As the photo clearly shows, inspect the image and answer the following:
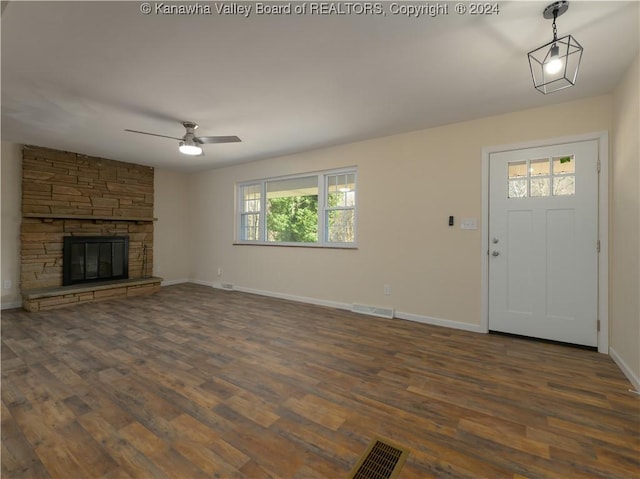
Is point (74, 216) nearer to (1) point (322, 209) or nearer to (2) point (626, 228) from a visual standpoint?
(1) point (322, 209)

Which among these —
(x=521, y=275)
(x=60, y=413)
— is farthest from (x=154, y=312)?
(x=521, y=275)

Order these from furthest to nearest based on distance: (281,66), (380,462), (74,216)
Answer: (74,216) < (281,66) < (380,462)

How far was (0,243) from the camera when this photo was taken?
4414 millimetres

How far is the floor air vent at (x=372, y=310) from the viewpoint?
402 cm

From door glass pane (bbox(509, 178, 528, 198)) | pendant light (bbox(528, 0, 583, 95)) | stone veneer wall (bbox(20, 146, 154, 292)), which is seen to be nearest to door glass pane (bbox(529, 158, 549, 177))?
door glass pane (bbox(509, 178, 528, 198))

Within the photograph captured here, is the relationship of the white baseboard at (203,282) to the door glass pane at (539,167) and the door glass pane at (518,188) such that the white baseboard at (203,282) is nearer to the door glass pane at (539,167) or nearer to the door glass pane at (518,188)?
the door glass pane at (518,188)

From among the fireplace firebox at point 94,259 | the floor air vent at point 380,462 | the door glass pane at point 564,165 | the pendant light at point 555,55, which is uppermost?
the pendant light at point 555,55

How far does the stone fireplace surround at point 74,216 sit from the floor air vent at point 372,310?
4017 mm

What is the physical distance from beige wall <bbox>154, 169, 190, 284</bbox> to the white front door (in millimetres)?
6280

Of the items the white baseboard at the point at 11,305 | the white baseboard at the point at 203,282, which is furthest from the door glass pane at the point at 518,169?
the white baseboard at the point at 11,305

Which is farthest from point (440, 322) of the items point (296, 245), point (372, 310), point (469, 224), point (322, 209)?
point (296, 245)

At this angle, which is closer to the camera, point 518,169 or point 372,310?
point 518,169

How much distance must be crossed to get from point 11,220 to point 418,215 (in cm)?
622

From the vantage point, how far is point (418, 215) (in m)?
3.85
